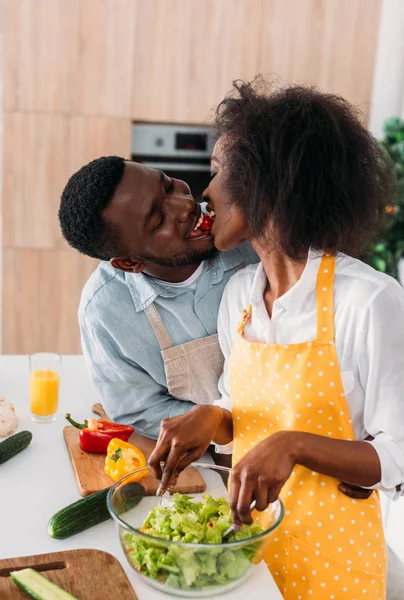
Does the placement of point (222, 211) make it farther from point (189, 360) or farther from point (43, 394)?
point (43, 394)

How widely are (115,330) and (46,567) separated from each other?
56cm

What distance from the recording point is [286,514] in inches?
47.2

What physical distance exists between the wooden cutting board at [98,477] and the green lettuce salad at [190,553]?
5.0 inches

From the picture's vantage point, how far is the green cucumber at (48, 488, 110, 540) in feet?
3.76

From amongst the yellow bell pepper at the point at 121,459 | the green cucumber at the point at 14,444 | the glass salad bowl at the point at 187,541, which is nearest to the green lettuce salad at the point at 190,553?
the glass salad bowl at the point at 187,541

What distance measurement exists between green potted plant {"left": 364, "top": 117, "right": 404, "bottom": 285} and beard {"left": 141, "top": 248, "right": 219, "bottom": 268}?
6.20 feet

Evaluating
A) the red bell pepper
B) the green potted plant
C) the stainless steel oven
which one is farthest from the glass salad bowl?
the stainless steel oven

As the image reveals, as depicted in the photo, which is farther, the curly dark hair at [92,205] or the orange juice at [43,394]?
the orange juice at [43,394]

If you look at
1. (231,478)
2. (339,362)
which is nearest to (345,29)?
(339,362)

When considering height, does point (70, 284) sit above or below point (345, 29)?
below

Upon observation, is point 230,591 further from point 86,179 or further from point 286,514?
point 86,179

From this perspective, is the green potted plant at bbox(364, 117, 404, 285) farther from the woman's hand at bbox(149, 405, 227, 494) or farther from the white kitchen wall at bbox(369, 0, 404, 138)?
the woman's hand at bbox(149, 405, 227, 494)

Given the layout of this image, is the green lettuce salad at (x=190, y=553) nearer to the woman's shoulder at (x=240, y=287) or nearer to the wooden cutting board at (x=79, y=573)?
the wooden cutting board at (x=79, y=573)

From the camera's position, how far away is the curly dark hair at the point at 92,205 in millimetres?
1369
